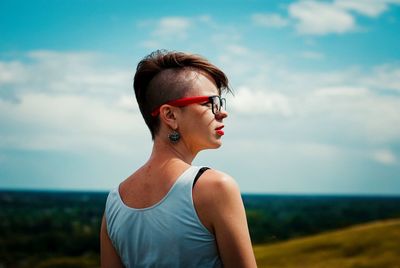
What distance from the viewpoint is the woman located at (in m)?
2.39

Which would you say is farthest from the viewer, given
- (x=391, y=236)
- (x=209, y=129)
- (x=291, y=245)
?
(x=291, y=245)

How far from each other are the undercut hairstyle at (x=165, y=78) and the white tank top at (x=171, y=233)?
37 cm

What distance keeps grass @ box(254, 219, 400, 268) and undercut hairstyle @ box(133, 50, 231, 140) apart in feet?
49.6

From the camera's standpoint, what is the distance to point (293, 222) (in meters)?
67.6

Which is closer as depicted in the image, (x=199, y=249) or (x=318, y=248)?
(x=199, y=249)

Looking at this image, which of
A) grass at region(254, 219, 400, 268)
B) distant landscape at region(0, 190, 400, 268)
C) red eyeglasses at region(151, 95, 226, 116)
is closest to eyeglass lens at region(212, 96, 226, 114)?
red eyeglasses at region(151, 95, 226, 116)

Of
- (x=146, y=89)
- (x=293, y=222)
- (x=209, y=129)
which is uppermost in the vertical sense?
(x=146, y=89)

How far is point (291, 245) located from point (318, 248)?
83.6 inches

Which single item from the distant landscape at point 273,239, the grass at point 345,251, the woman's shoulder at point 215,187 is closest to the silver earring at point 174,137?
the woman's shoulder at point 215,187

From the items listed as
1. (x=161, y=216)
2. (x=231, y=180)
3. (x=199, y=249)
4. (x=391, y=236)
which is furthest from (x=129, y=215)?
(x=391, y=236)

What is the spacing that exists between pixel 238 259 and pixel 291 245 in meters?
21.1

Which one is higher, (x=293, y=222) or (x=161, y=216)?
(x=161, y=216)

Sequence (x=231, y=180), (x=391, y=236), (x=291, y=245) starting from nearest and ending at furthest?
(x=231, y=180), (x=391, y=236), (x=291, y=245)

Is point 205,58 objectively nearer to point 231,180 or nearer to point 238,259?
point 231,180
